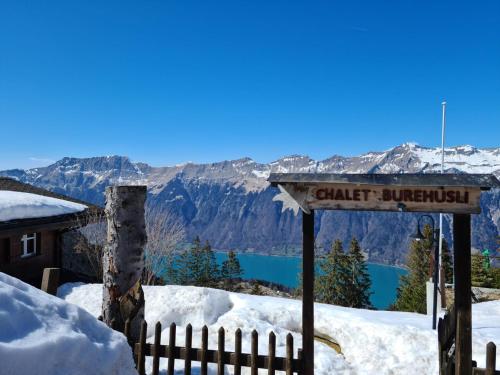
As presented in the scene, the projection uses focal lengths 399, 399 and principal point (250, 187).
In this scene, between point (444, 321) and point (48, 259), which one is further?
point (48, 259)

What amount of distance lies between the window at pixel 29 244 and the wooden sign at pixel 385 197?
12.8 meters

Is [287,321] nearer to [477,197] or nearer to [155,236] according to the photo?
[477,197]

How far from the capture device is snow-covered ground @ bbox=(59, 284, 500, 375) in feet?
27.1

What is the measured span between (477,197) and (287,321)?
6504mm

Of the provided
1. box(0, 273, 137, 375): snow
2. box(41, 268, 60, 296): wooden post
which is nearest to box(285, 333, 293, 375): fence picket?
box(0, 273, 137, 375): snow

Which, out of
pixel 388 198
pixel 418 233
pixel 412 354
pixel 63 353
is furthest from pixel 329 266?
pixel 63 353

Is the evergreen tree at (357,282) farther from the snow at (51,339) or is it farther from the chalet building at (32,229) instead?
the snow at (51,339)

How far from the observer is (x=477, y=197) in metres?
5.52

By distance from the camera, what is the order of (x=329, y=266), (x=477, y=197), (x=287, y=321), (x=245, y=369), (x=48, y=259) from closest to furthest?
(x=477, y=197), (x=245, y=369), (x=287, y=321), (x=48, y=259), (x=329, y=266)

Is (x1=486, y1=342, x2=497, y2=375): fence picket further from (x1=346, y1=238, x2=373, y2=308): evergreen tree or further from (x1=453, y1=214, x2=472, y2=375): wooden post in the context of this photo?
(x1=346, y1=238, x2=373, y2=308): evergreen tree

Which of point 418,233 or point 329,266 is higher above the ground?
point 418,233

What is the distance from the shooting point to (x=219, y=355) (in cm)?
624

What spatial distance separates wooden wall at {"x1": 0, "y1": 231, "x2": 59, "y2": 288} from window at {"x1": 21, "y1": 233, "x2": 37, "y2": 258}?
16 centimetres

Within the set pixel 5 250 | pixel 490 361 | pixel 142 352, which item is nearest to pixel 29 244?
pixel 5 250
